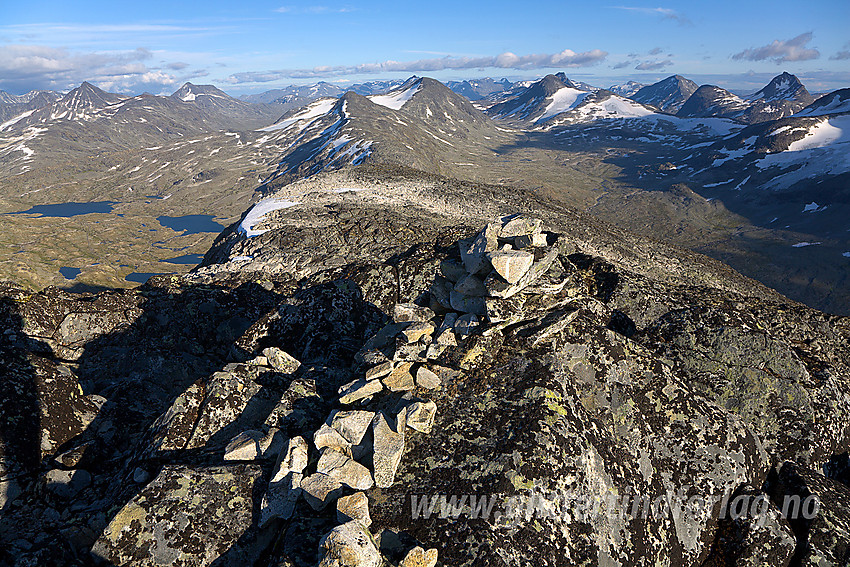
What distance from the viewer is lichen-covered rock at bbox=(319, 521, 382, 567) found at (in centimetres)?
755

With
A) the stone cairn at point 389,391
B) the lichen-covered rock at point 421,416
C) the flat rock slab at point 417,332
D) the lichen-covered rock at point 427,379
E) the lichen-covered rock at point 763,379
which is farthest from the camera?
the flat rock slab at point 417,332

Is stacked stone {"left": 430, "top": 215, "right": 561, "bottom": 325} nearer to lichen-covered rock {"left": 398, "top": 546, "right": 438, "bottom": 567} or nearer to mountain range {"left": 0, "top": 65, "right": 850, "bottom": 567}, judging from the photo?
mountain range {"left": 0, "top": 65, "right": 850, "bottom": 567}

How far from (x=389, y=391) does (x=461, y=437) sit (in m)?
2.31

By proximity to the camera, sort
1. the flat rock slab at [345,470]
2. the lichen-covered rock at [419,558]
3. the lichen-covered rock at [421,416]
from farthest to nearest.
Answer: the lichen-covered rock at [421,416], the flat rock slab at [345,470], the lichen-covered rock at [419,558]

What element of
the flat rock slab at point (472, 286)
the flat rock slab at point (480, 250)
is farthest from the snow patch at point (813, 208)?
the flat rock slab at point (472, 286)

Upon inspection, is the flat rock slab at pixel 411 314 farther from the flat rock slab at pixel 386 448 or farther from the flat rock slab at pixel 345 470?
the flat rock slab at pixel 345 470

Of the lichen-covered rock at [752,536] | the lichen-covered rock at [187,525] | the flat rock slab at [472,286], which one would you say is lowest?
the lichen-covered rock at [752,536]

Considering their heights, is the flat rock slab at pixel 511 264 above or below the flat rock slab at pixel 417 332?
above

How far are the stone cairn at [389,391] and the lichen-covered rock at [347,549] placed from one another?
2cm

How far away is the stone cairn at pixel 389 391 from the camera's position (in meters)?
8.73

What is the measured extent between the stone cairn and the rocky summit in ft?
0.17

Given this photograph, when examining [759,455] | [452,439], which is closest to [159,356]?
[452,439]

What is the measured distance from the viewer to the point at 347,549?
299 inches

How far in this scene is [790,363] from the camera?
13.8 meters
